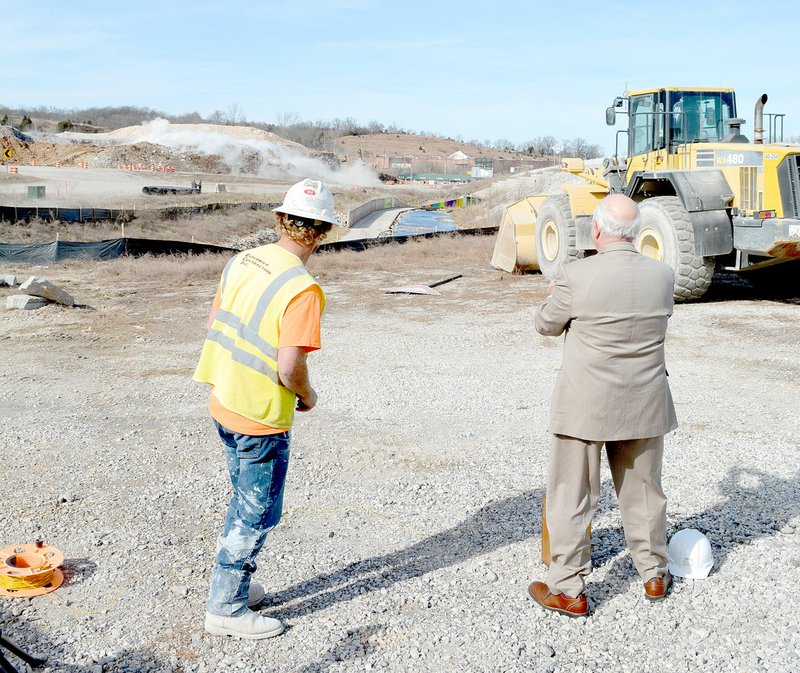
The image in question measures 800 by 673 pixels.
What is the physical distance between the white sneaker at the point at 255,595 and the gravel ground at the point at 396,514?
156 mm

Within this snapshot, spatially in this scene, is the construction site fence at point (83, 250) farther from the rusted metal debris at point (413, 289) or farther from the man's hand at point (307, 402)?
the man's hand at point (307, 402)

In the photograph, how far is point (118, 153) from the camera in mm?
68125

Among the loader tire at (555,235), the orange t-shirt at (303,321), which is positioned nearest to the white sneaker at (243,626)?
the orange t-shirt at (303,321)

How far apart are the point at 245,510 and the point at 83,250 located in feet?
56.7

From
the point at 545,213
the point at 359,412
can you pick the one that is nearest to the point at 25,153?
the point at 545,213

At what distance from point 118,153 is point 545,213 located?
59174 mm

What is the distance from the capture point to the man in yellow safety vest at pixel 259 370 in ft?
11.3

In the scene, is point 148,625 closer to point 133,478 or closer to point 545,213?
point 133,478

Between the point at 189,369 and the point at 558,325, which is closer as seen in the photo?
the point at 558,325

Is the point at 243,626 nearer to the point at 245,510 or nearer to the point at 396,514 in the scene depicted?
the point at 245,510

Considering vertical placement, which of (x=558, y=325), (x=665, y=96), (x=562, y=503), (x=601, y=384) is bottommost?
(x=562, y=503)

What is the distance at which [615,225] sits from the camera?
3762 millimetres

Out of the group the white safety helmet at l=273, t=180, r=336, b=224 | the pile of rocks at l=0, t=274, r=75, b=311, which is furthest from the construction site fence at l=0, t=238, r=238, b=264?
the white safety helmet at l=273, t=180, r=336, b=224

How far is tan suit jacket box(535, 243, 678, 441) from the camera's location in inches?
147
